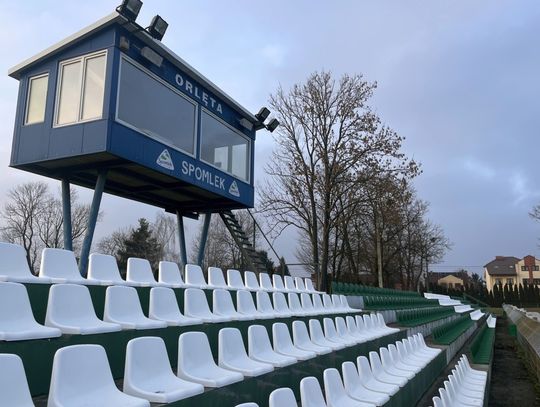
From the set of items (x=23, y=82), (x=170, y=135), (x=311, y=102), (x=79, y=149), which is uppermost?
(x=311, y=102)

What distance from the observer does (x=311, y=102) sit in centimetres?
1889

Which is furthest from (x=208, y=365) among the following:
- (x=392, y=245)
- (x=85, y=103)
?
(x=392, y=245)

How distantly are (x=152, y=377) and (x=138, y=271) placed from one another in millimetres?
2574

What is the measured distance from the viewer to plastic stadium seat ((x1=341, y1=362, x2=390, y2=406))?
3436mm

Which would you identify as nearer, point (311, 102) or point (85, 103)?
point (85, 103)

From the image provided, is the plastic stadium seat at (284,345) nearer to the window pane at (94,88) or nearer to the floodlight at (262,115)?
the window pane at (94,88)

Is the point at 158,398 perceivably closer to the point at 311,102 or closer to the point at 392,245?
the point at 311,102

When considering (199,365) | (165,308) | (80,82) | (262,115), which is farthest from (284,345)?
(262,115)

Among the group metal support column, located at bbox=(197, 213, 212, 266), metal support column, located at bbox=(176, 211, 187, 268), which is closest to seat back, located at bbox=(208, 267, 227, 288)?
metal support column, located at bbox=(176, 211, 187, 268)

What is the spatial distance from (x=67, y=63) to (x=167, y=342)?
618cm

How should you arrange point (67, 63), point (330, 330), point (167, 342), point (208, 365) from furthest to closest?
point (67, 63) < point (330, 330) < point (167, 342) < point (208, 365)

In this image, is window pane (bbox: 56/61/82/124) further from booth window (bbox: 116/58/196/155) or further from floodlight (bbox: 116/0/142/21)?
floodlight (bbox: 116/0/142/21)

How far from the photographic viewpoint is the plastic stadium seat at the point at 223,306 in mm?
4563

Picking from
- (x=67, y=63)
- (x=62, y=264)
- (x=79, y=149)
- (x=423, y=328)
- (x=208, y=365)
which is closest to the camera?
(x=208, y=365)
